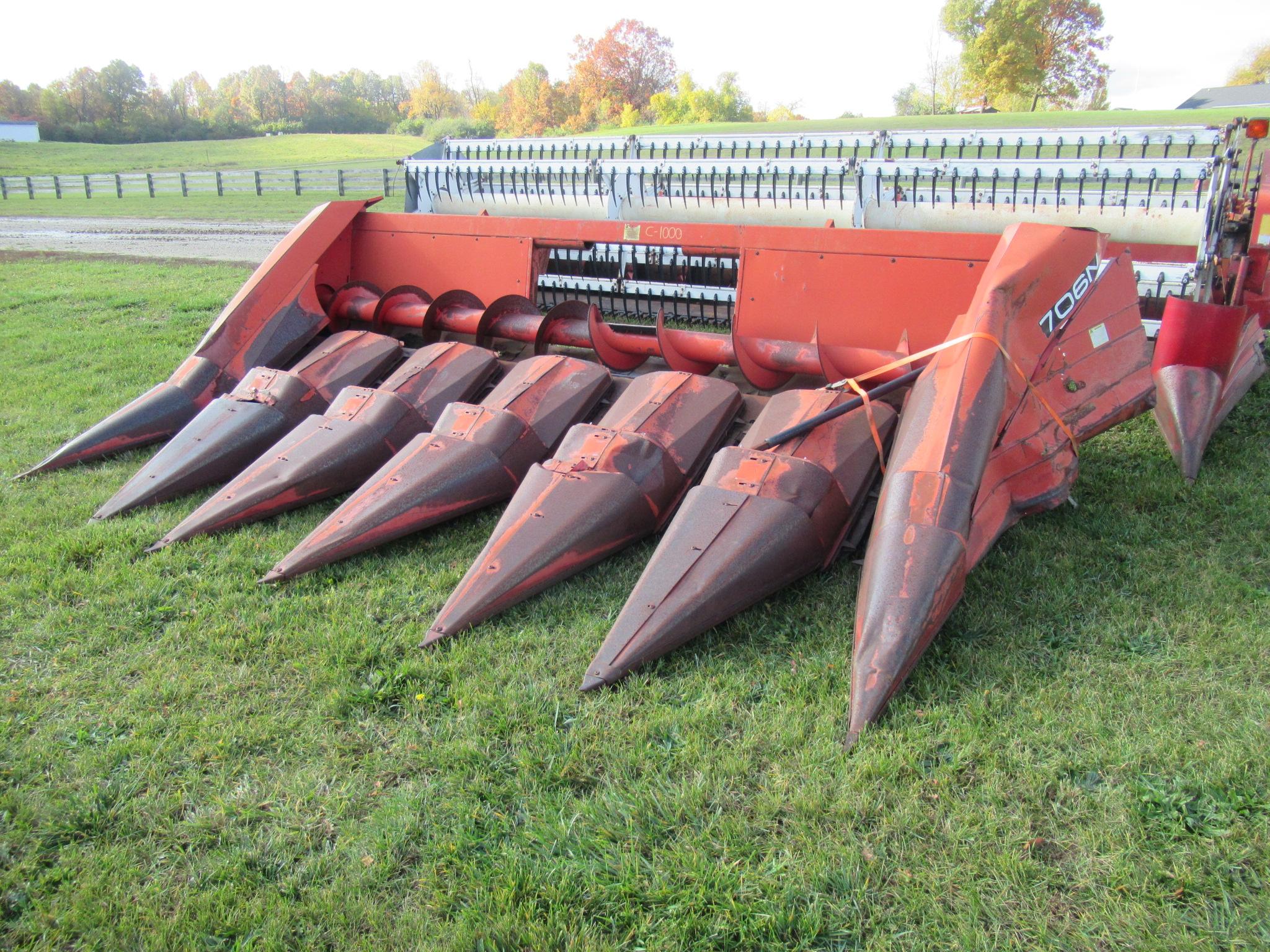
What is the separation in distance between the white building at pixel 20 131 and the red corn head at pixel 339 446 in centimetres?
7206

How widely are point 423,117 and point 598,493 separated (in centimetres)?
8752

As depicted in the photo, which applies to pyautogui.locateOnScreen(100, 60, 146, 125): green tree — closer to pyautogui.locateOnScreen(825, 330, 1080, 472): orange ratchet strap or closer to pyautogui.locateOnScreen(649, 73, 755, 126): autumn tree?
pyautogui.locateOnScreen(649, 73, 755, 126): autumn tree

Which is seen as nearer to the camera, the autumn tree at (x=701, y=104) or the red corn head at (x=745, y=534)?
the red corn head at (x=745, y=534)

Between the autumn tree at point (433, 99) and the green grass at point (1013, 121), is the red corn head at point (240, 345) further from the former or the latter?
the autumn tree at point (433, 99)

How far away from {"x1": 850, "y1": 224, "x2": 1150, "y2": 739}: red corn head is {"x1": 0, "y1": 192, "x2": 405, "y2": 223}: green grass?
19308mm

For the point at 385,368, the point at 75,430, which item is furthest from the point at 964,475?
the point at 75,430

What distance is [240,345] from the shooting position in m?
5.34

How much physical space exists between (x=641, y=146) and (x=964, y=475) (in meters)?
5.65

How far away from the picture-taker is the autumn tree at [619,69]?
69375 mm

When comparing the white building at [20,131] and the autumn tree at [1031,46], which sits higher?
the autumn tree at [1031,46]

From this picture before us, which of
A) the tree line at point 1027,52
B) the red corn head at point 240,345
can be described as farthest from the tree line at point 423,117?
the red corn head at point 240,345

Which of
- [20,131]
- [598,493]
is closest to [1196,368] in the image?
[598,493]

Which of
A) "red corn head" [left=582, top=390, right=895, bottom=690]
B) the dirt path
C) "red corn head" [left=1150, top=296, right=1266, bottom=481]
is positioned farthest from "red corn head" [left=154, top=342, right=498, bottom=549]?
the dirt path

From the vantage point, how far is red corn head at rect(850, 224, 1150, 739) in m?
2.72
